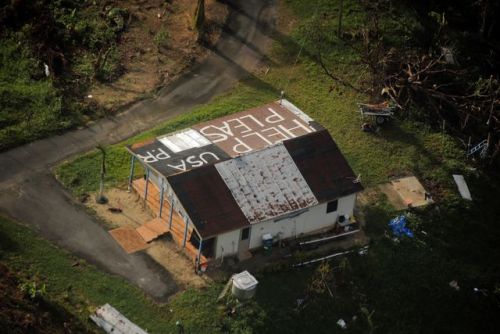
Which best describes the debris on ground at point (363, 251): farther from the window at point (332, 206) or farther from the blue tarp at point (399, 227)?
the window at point (332, 206)

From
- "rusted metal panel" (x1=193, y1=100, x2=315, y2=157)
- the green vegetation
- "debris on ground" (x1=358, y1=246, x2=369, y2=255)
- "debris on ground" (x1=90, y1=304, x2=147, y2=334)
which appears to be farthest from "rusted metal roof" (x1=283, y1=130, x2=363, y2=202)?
the green vegetation

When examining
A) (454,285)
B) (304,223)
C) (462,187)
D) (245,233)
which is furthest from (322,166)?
(462,187)

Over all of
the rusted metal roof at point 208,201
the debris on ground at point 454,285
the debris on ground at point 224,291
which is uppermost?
the rusted metal roof at point 208,201

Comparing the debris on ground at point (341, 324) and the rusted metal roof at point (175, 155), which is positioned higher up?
the rusted metal roof at point (175, 155)

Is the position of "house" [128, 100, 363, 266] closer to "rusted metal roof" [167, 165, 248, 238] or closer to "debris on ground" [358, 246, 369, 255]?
"rusted metal roof" [167, 165, 248, 238]

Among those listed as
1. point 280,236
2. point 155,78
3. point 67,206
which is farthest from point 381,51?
point 67,206

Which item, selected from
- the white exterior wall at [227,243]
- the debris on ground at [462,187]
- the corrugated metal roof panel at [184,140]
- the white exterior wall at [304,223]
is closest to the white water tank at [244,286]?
the white exterior wall at [227,243]

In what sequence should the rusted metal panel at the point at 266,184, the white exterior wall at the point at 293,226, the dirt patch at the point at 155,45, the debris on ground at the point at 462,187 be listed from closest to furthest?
the white exterior wall at the point at 293,226 < the rusted metal panel at the point at 266,184 < the debris on ground at the point at 462,187 < the dirt patch at the point at 155,45
